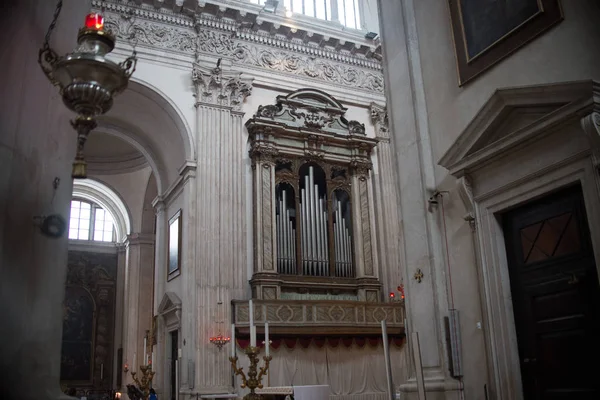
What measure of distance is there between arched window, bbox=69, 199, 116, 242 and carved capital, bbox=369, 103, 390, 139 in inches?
491

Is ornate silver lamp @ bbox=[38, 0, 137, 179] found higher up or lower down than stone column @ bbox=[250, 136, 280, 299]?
lower down

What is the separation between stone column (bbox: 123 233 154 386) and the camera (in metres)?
19.9

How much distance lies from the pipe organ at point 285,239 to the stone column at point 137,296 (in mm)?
7169

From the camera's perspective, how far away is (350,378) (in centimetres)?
1432

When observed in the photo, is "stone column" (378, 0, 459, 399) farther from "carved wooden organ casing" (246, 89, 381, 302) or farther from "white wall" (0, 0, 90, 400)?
"carved wooden organ casing" (246, 89, 381, 302)

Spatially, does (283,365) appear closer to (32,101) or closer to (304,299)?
(304,299)

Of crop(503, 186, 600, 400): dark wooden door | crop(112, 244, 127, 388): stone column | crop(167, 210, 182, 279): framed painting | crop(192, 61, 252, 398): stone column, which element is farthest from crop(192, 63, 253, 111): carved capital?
crop(112, 244, 127, 388): stone column

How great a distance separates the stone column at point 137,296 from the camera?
1986 cm

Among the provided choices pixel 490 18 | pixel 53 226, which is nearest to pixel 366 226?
pixel 490 18

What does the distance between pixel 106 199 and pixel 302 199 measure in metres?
11.2

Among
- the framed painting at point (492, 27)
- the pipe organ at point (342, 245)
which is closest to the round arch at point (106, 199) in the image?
the pipe organ at point (342, 245)

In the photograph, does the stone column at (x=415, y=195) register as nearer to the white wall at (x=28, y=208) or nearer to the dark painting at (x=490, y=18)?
the dark painting at (x=490, y=18)

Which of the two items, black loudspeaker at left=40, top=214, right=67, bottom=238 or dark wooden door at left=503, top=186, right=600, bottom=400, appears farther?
dark wooden door at left=503, top=186, right=600, bottom=400

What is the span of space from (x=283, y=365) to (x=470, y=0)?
9.16 meters
